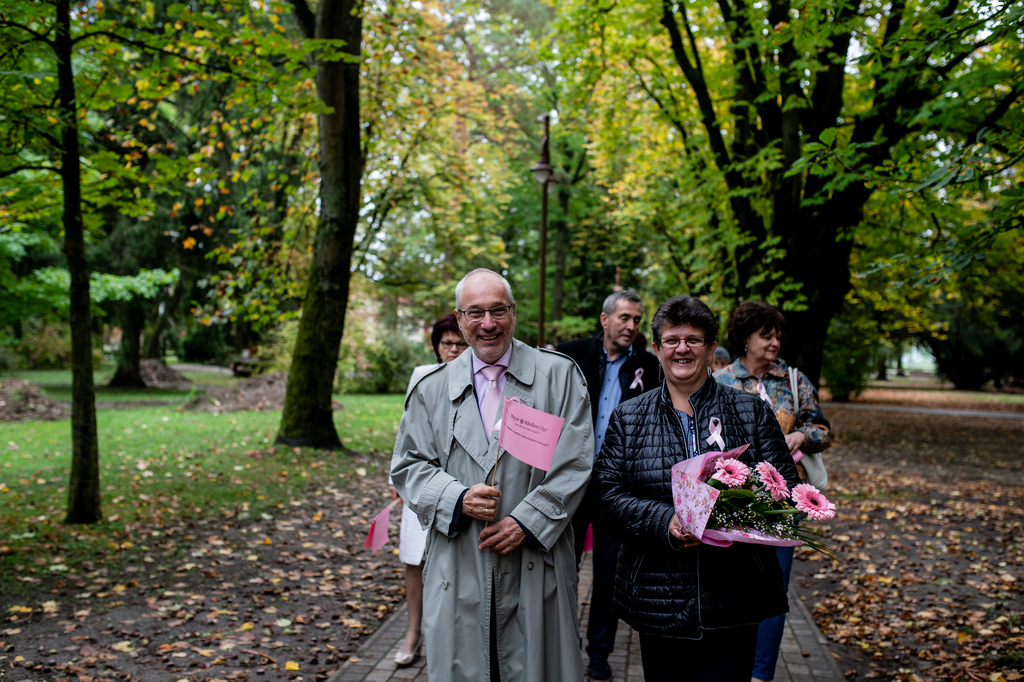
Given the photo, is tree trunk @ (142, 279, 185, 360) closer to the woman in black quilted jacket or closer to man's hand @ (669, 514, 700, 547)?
the woman in black quilted jacket

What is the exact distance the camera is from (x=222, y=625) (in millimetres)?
4945

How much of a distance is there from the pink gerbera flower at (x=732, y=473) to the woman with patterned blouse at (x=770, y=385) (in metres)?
1.51

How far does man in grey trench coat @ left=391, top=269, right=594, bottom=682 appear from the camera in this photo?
2.60 meters

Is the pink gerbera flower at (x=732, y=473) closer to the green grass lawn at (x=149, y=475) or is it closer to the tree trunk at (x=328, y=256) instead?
the green grass lawn at (x=149, y=475)

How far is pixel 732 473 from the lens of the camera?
7.63ft

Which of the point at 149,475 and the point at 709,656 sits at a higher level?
the point at 709,656

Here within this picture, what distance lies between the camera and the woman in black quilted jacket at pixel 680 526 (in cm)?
249

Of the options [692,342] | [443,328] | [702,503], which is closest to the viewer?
[702,503]

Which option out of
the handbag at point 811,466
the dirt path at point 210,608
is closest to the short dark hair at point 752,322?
the handbag at point 811,466

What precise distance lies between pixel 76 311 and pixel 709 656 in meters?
6.22

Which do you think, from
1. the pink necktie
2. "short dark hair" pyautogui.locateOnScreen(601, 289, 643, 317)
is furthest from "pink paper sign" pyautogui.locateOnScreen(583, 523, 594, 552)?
the pink necktie

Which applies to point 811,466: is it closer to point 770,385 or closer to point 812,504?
point 770,385

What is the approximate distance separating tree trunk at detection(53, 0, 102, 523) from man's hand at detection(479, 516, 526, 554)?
5.05m

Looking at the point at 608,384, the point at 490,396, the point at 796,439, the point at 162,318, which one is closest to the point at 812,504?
the point at 490,396
